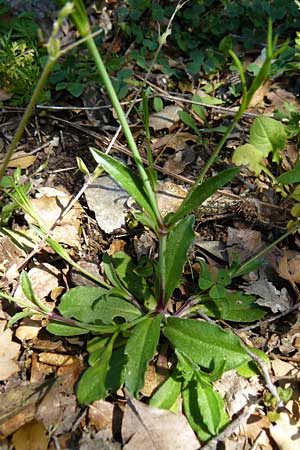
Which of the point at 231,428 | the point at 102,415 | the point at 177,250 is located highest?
the point at 177,250

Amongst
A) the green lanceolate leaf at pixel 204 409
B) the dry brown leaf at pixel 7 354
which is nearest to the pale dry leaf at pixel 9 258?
the dry brown leaf at pixel 7 354

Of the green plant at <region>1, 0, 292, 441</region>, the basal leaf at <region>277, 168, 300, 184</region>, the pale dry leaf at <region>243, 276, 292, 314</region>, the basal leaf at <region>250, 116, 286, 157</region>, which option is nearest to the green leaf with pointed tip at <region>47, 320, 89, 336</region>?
the green plant at <region>1, 0, 292, 441</region>

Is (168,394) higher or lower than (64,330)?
lower

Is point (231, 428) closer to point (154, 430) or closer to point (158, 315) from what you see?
point (154, 430)

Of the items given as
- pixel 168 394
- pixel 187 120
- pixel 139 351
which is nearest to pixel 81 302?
pixel 139 351

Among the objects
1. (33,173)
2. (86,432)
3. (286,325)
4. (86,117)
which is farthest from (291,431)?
(86,117)

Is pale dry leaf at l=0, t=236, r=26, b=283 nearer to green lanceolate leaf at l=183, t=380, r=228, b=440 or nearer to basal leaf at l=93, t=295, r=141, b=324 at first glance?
basal leaf at l=93, t=295, r=141, b=324

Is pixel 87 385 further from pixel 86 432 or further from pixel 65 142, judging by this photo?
pixel 65 142
